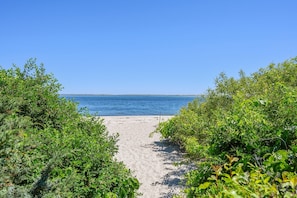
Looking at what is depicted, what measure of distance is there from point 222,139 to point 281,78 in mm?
5262

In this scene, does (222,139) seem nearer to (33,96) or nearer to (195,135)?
(33,96)

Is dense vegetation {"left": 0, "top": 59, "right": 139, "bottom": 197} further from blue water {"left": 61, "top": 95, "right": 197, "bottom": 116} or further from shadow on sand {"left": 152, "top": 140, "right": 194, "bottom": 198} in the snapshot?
blue water {"left": 61, "top": 95, "right": 197, "bottom": 116}

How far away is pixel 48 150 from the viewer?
3.63 meters

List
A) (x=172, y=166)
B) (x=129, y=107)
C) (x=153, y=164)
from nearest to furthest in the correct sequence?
(x=172, y=166) < (x=153, y=164) < (x=129, y=107)

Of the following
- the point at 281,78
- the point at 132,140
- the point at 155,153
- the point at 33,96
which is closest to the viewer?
the point at 33,96

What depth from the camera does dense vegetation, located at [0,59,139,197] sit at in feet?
9.62

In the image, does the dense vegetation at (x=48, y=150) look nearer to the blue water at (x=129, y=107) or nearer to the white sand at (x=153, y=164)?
the white sand at (x=153, y=164)

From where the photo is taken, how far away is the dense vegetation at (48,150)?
2932mm

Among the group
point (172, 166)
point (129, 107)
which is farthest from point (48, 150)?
point (129, 107)

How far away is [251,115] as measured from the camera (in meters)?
A: 2.75

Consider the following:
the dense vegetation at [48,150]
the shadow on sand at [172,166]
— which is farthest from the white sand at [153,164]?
the dense vegetation at [48,150]

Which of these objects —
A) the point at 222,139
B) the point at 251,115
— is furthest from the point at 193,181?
the point at 251,115

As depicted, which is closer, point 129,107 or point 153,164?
point 153,164

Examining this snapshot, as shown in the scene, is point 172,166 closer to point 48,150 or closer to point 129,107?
point 48,150
